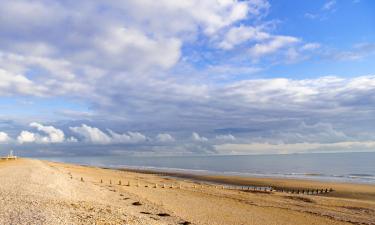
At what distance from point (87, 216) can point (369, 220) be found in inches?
784

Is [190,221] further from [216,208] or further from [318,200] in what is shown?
[318,200]

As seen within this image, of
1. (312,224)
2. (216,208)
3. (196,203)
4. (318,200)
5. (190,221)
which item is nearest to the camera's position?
(190,221)

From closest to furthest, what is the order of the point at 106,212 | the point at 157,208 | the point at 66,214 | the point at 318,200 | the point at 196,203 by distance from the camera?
the point at 66,214, the point at 106,212, the point at 157,208, the point at 196,203, the point at 318,200

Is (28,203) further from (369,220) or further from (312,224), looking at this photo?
(369,220)

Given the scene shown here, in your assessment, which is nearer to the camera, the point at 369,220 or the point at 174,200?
the point at 369,220

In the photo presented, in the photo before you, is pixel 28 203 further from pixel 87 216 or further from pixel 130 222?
pixel 130 222

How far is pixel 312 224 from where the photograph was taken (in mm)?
24297

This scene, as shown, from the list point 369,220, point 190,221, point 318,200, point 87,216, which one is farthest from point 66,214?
point 318,200

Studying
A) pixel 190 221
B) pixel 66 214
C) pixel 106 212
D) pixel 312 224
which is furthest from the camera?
pixel 312 224

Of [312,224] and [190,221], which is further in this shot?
[312,224]

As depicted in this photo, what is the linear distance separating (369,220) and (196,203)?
12.8 m

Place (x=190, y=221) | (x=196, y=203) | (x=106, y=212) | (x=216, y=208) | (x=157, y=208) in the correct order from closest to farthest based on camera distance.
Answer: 1. (x=106, y=212)
2. (x=190, y=221)
3. (x=157, y=208)
4. (x=216, y=208)
5. (x=196, y=203)

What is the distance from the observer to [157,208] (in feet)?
86.3

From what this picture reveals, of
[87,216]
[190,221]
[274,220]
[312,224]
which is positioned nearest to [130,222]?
[87,216]
